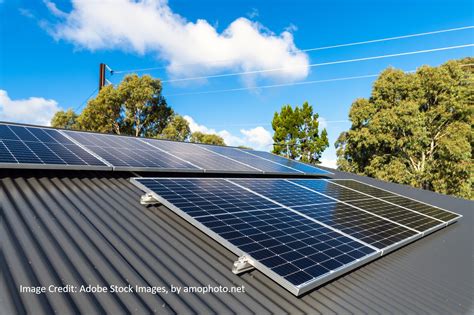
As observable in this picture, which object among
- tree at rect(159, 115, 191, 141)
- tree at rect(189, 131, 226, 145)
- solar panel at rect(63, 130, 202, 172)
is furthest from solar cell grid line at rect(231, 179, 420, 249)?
tree at rect(189, 131, 226, 145)

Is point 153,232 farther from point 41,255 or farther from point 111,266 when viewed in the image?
point 41,255

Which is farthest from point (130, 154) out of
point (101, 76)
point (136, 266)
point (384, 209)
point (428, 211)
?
point (101, 76)

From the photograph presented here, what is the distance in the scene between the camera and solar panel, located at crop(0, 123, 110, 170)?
5.97 metres

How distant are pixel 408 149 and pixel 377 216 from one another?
27048 millimetres

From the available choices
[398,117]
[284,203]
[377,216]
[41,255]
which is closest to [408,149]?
[398,117]

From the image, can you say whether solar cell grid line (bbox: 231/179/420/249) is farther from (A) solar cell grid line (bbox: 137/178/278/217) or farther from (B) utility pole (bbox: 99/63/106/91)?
(B) utility pole (bbox: 99/63/106/91)

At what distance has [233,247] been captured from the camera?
4328 mm

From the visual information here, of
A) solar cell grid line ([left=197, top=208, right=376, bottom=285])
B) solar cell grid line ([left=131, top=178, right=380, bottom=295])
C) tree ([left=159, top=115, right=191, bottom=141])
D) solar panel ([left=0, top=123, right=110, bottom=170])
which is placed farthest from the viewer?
tree ([left=159, top=115, right=191, bottom=141])

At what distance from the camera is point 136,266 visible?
12.8 feet

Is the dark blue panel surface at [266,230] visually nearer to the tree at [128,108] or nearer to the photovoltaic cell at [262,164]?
the photovoltaic cell at [262,164]

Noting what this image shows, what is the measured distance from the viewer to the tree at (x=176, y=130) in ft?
146

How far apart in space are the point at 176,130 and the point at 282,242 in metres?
42.6

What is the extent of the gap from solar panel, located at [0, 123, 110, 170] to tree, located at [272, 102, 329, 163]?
158 feet

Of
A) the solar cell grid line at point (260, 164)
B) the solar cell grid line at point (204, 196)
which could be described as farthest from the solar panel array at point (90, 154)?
the solar cell grid line at point (204, 196)
